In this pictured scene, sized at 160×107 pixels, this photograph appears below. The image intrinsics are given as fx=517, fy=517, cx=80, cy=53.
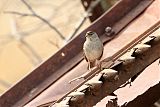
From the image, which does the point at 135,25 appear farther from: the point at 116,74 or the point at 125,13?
the point at 116,74

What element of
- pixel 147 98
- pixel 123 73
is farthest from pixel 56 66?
pixel 123 73

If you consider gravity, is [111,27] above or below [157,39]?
above

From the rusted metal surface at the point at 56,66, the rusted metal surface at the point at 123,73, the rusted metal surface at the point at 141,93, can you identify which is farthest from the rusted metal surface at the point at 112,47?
the rusted metal surface at the point at 123,73

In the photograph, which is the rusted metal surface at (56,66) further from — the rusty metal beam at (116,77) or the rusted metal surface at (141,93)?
the rusty metal beam at (116,77)

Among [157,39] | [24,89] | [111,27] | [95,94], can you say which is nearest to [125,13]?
[111,27]

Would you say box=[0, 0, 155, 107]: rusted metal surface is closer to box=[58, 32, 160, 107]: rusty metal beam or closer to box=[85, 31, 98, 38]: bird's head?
box=[85, 31, 98, 38]: bird's head

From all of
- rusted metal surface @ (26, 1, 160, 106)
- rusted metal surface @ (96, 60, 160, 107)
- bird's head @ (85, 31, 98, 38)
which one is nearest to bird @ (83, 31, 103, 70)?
bird's head @ (85, 31, 98, 38)

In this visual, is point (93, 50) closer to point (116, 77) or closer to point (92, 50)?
point (92, 50)
